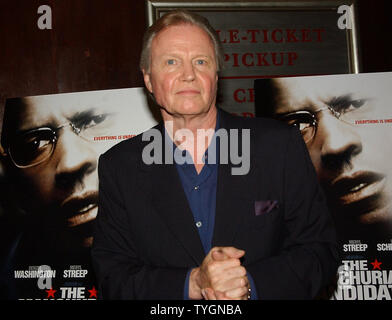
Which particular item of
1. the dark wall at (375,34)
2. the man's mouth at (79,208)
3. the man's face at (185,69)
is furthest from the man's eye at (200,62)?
the dark wall at (375,34)

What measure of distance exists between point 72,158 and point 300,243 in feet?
5.16

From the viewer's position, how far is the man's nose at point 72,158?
247 centimetres

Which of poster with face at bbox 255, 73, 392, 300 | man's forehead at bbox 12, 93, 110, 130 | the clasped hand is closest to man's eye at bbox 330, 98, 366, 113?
poster with face at bbox 255, 73, 392, 300

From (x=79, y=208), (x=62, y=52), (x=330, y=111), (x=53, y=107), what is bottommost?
(x=79, y=208)

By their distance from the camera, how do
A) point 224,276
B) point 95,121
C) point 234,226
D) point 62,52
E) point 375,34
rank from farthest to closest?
point 375,34
point 62,52
point 95,121
point 234,226
point 224,276

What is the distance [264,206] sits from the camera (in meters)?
1.47

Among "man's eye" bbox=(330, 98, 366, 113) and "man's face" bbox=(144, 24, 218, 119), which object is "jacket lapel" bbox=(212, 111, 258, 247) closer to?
"man's face" bbox=(144, 24, 218, 119)

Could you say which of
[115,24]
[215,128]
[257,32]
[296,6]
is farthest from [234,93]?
[215,128]

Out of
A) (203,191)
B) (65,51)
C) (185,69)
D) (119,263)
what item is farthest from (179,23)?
(65,51)

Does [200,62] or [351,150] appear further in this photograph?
[351,150]

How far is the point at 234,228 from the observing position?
A: 1432mm

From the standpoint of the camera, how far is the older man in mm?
1362

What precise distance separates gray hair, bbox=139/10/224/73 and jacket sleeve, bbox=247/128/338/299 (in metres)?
0.45

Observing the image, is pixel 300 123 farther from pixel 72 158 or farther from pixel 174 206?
pixel 72 158
